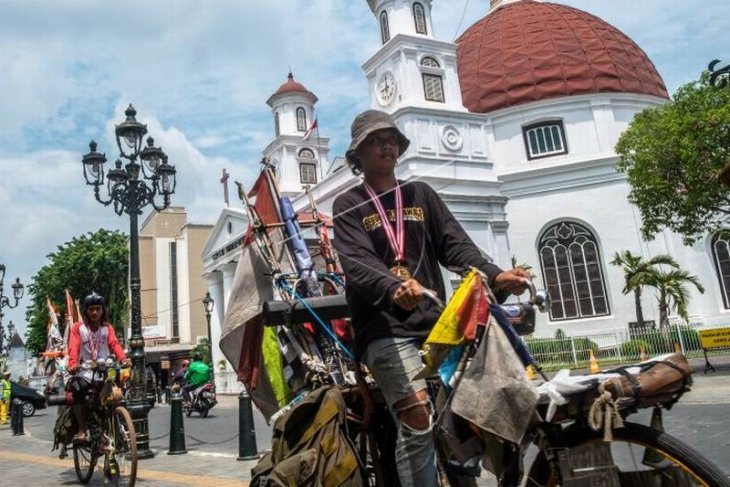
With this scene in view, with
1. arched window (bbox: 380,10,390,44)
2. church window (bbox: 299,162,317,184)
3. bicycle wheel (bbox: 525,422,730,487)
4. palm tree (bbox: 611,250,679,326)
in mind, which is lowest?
bicycle wheel (bbox: 525,422,730,487)

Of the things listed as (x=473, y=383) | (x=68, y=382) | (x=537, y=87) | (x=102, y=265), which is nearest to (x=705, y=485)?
(x=473, y=383)

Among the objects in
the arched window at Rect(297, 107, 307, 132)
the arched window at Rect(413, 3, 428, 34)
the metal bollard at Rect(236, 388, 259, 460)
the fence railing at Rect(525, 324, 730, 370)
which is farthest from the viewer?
the arched window at Rect(297, 107, 307, 132)

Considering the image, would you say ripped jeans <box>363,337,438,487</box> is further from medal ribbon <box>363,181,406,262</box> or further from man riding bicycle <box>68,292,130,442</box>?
man riding bicycle <box>68,292,130,442</box>

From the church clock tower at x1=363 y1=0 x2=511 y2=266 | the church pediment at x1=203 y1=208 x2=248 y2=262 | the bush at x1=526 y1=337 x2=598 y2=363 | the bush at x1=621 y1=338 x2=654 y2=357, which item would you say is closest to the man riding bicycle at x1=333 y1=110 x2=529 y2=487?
the bush at x1=621 y1=338 x2=654 y2=357

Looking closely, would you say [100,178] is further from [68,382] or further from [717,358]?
[717,358]

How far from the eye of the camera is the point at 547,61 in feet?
102

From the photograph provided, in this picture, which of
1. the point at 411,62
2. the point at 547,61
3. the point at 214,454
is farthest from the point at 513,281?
the point at 547,61

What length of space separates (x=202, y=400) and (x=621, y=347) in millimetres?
15375

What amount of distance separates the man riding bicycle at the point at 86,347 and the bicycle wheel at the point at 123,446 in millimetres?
590

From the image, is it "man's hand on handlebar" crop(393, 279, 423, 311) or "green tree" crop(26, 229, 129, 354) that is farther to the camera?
"green tree" crop(26, 229, 129, 354)

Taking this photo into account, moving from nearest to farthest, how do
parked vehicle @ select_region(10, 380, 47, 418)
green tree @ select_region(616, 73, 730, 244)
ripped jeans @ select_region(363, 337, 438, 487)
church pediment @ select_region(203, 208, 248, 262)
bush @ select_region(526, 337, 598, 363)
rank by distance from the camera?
ripped jeans @ select_region(363, 337, 438, 487) → green tree @ select_region(616, 73, 730, 244) → bush @ select_region(526, 337, 598, 363) → parked vehicle @ select_region(10, 380, 47, 418) → church pediment @ select_region(203, 208, 248, 262)

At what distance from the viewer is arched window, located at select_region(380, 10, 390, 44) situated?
92.8 feet

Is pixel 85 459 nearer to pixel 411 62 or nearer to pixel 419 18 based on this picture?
pixel 411 62

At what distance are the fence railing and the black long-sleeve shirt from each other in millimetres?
19679
